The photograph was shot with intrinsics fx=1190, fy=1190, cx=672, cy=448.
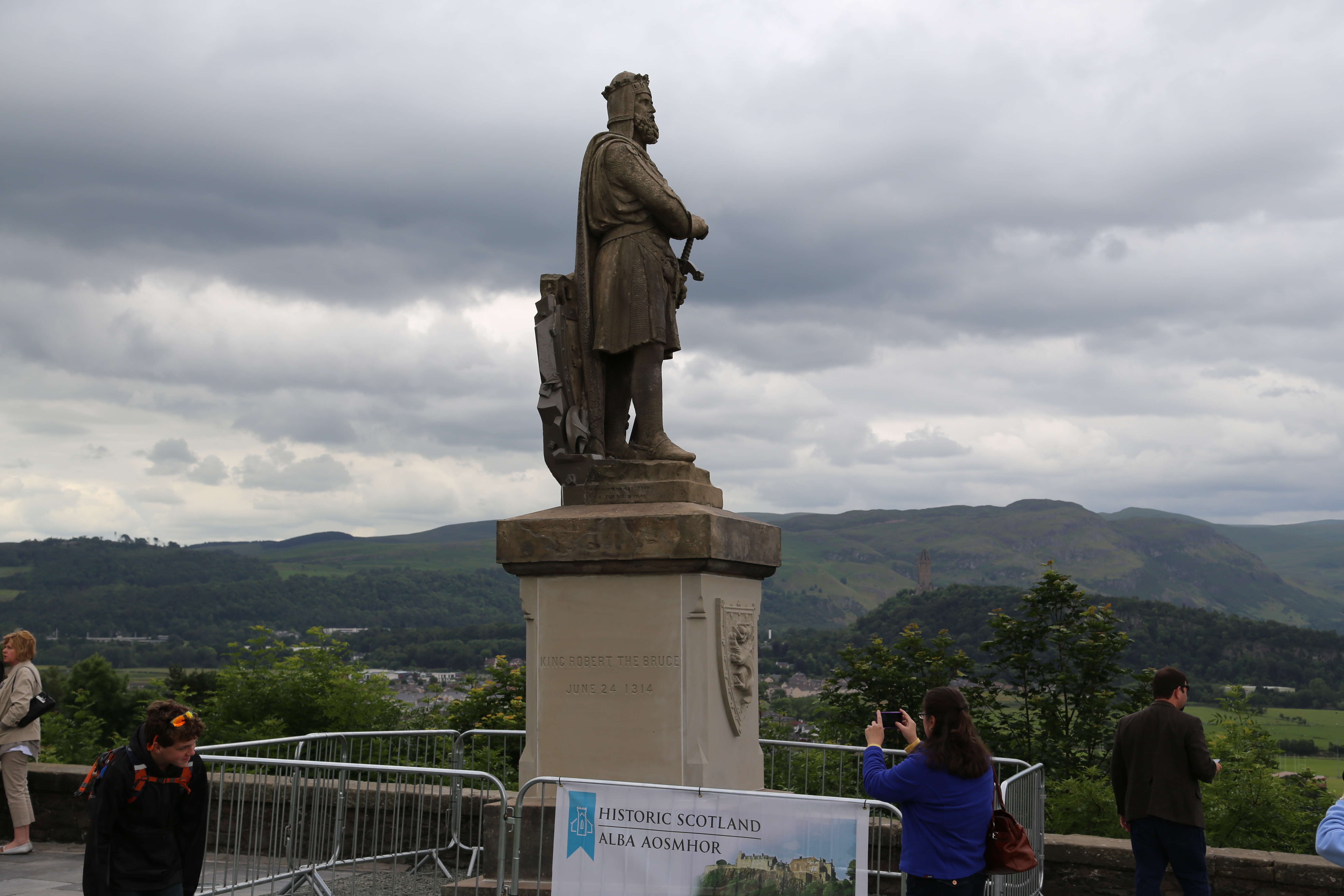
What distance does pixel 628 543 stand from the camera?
7.08 m

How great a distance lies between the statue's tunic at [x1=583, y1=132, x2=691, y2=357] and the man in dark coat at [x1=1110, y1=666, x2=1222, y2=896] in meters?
3.88

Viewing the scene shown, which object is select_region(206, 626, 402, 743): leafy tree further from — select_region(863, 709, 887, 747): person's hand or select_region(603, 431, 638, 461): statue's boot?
select_region(863, 709, 887, 747): person's hand

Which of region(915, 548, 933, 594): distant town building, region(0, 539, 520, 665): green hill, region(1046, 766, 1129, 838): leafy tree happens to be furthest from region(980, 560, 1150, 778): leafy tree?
region(915, 548, 933, 594): distant town building

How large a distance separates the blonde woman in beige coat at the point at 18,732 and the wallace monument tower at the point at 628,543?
4371mm

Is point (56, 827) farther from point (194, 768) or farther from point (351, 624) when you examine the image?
point (351, 624)

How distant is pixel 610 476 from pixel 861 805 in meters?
3.14

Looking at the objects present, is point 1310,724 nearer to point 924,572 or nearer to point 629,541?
point 629,541

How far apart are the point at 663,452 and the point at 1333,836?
16.2ft

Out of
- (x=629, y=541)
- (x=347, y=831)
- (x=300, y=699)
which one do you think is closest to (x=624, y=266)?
(x=629, y=541)

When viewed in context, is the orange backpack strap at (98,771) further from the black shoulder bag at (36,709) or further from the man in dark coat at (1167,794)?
the man in dark coat at (1167,794)

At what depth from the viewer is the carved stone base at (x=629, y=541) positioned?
22.8 feet

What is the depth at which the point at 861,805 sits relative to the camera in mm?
5148

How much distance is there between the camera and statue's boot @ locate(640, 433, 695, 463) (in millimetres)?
7770

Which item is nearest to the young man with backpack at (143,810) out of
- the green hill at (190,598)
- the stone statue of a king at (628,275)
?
the stone statue of a king at (628,275)
